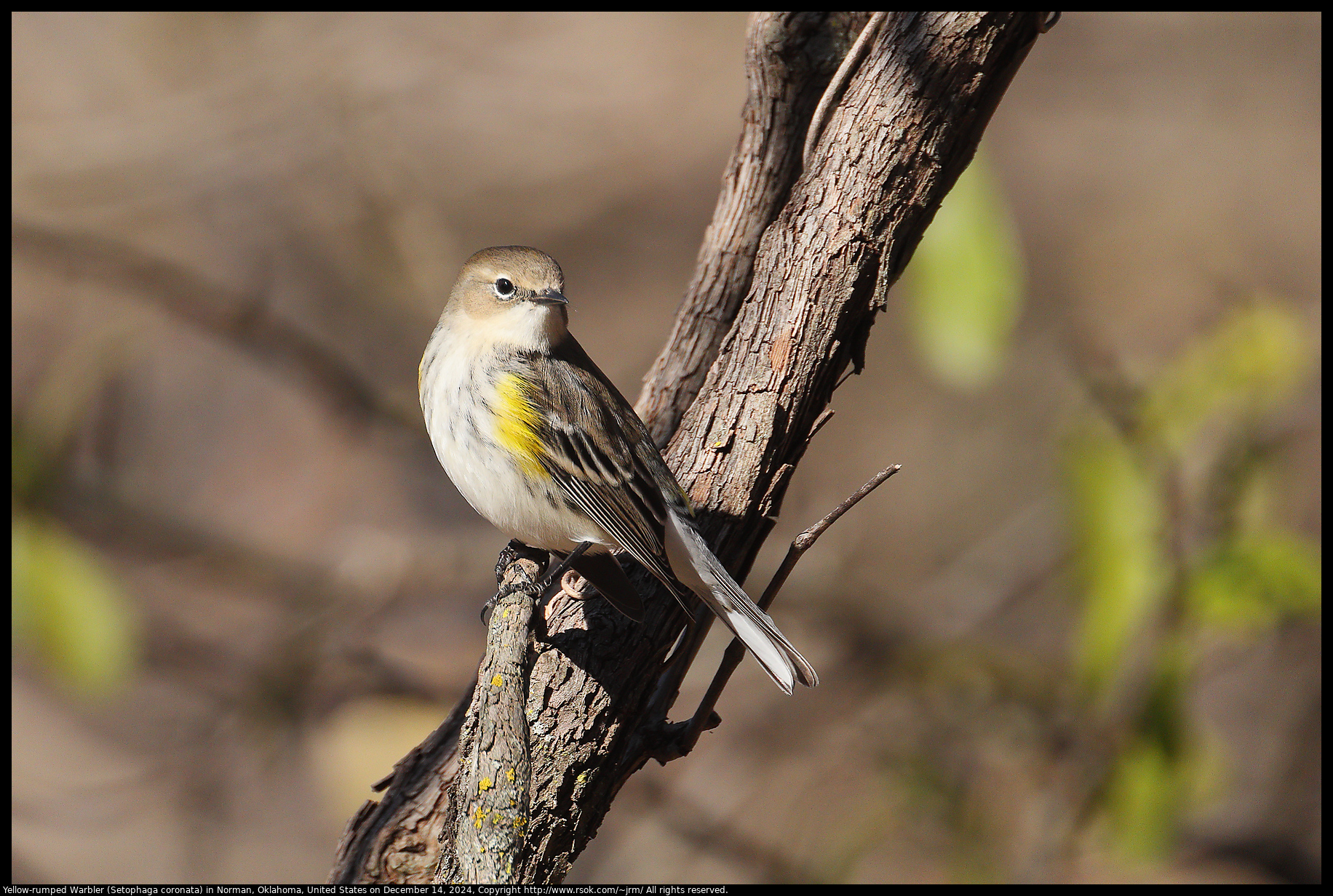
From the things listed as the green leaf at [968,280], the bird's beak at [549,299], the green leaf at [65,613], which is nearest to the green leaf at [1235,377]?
the green leaf at [968,280]

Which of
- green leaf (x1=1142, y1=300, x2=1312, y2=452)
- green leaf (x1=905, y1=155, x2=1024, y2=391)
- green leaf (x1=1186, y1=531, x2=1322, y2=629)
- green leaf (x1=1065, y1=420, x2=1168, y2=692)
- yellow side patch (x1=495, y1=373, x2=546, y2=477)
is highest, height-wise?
yellow side patch (x1=495, y1=373, x2=546, y2=477)

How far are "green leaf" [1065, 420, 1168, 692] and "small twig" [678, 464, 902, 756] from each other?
141cm

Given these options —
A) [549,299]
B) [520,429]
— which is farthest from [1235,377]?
[520,429]

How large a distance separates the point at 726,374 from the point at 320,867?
5.33 meters

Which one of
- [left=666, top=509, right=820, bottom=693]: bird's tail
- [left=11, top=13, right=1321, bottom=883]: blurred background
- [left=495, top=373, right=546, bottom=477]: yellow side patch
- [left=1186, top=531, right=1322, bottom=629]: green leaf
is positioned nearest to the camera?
[left=666, top=509, right=820, bottom=693]: bird's tail

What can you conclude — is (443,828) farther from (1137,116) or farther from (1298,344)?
(1137,116)

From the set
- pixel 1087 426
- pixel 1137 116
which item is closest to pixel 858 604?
pixel 1087 426

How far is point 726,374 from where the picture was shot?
110 inches

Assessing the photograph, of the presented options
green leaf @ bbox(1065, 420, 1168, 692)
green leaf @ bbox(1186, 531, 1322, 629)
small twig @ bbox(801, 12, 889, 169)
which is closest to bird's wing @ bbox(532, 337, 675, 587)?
small twig @ bbox(801, 12, 889, 169)

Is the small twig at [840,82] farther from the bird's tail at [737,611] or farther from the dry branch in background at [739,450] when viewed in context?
the bird's tail at [737,611]

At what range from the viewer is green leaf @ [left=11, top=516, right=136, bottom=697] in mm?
3988

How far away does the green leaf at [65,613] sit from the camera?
3.99 metres

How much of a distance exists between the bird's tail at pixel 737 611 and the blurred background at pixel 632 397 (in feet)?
3.86

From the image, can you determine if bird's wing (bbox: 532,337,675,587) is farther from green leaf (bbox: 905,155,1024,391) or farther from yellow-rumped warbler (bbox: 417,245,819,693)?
green leaf (bbox: 905,155,1024,391)
